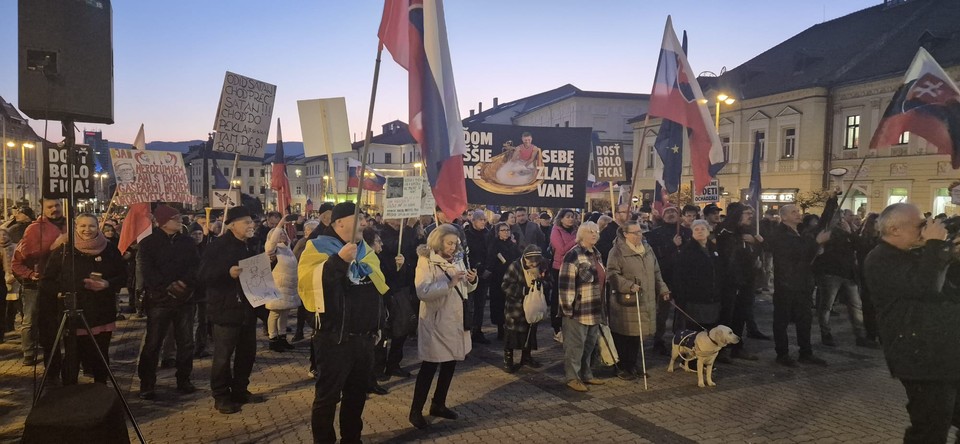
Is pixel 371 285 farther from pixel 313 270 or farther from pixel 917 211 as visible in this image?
pixel 917 211

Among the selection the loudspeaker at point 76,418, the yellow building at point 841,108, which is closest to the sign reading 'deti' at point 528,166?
the loudspeaker at point 76,418

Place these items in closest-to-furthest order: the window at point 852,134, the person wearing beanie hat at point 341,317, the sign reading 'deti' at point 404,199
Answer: the person wearing beanie hat at point 341,317 → the sign reading 'deti' at point 404,199 → the window at point 852,134

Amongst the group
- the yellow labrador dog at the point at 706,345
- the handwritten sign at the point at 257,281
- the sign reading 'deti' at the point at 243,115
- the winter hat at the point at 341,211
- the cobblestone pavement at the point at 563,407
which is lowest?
the cobblestone pavement at the point at 563,407

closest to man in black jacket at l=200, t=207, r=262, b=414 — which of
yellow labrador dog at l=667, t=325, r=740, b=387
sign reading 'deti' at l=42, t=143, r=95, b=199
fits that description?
sign reading 'deti' at l=42, t=143, r=95, b=199

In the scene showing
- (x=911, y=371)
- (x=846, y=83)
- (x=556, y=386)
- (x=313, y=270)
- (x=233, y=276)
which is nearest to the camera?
(x=911, y=371)

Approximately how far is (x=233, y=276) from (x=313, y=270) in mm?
1684

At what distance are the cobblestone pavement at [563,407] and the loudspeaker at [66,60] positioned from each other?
→ 115 inches

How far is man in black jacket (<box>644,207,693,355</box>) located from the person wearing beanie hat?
520 cm

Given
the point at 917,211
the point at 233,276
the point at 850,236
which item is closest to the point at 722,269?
the point at 850,236

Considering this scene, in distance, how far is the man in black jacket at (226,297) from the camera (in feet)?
19.3

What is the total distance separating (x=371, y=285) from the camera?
4812 millimetres

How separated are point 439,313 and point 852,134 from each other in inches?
1379

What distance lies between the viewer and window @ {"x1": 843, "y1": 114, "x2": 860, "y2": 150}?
32531 millimetres

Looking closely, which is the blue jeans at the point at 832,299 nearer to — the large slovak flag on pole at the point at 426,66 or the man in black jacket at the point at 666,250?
the man in black jacket at the point at 666,250
